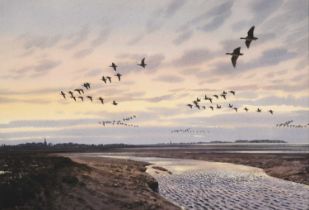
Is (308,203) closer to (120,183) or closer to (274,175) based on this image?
(120,183)

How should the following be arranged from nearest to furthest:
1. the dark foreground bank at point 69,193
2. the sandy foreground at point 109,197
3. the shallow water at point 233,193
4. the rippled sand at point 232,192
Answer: the dark foreground bank at point 69,193 → the sandy foreground at point 109,197 → the shallow water at point 233,193 → the rippled sand at point 232,192

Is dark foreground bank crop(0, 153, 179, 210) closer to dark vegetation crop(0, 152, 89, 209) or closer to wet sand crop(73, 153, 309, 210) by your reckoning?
dark vegetation crop(0, 152, 89, 209)

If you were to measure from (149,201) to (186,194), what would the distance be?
7.44m

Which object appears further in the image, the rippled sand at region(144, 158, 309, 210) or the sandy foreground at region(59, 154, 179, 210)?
the rippled sand at region(144, 158, 309, 210)

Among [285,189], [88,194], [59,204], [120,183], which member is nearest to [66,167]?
[120,183]

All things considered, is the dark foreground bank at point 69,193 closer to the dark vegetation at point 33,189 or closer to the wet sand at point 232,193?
the dark vegetation at point 33,189

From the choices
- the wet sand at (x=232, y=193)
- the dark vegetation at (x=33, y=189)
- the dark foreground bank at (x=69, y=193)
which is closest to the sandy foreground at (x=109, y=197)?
the dark foreground bank at (x=69, y=193)

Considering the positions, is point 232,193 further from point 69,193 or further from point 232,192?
point 69,193

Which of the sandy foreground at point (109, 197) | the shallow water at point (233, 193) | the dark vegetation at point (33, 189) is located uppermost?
the dark vegetation at point (33, 189)

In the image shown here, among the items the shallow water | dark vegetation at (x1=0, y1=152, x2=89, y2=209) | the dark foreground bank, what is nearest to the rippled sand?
the shallow water

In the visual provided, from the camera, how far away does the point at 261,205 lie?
2986 cm

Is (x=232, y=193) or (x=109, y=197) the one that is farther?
(x=232, y=193)

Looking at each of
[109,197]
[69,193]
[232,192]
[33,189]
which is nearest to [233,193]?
[232,192]

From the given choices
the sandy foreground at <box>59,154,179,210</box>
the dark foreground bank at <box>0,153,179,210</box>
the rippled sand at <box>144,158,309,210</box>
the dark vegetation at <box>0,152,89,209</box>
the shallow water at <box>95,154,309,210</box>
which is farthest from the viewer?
the rippled sand at <box>144,158,309,210</box>
